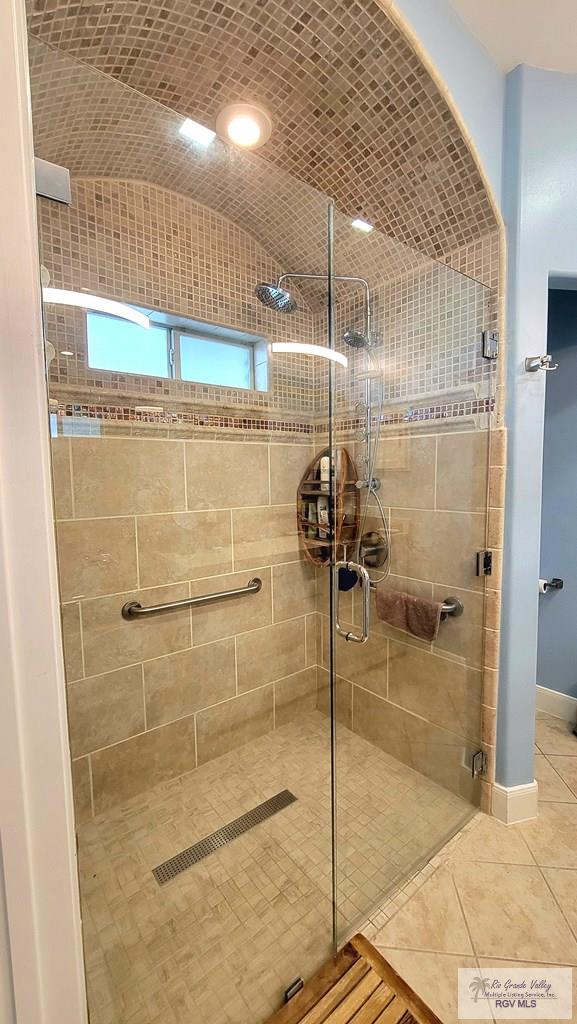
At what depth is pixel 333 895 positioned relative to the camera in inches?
46.8

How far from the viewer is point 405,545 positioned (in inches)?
66.4

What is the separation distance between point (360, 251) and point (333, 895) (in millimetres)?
2271

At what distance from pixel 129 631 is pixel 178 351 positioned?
47.5 inches

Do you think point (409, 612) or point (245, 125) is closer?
point (245, 125)

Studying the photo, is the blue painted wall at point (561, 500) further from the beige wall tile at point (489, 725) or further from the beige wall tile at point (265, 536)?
the beige wall tile at point (265, 536)

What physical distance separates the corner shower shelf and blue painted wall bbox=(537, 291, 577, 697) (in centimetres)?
117

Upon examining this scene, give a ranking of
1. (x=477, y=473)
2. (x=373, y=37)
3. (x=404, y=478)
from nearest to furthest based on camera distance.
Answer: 1. (x=373, y=37)
2. (x=477, y=473)
3. (x=404, y=478)

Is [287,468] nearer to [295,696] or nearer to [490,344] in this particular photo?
[490,344]

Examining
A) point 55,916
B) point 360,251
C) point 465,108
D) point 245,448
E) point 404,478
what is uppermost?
point 465,108

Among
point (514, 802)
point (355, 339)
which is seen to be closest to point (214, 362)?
point (355, 339)

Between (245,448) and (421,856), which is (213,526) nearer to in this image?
(245,448)

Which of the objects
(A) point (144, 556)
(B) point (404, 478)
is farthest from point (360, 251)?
(A) point (144, 556)

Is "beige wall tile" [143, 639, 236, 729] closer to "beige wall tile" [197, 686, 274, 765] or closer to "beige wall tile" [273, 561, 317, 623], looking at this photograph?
"beige wall tile" [197, 686, 274, 765]

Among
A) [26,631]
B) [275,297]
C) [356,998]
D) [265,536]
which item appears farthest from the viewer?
[265,536]
